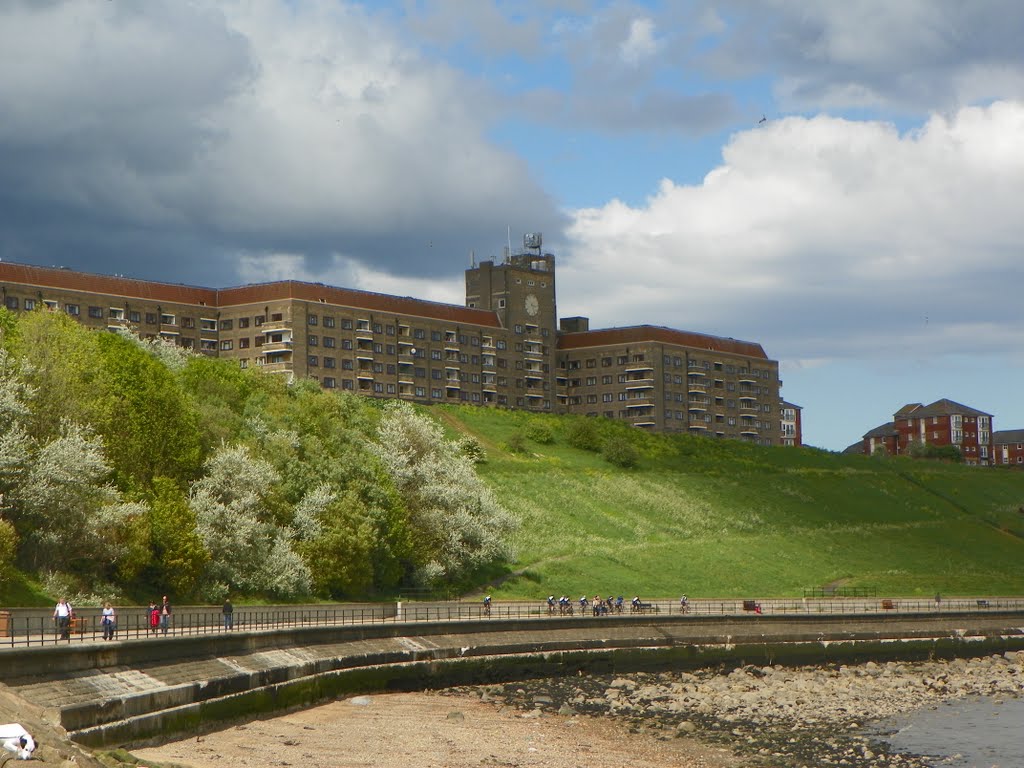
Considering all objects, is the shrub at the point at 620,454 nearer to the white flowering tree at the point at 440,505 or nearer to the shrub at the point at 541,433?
the shrub at the point at 541,433

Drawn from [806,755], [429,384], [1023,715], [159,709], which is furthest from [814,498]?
[159,709]

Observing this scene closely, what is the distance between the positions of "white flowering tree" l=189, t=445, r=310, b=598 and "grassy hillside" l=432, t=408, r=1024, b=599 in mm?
20849

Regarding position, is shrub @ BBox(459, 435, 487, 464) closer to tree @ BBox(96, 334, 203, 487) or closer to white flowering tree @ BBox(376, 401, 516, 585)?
white flowering tree @ BBox(376, 401, 516, 585)

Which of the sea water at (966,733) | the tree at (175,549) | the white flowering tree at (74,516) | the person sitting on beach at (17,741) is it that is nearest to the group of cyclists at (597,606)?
the tree at (175,549)

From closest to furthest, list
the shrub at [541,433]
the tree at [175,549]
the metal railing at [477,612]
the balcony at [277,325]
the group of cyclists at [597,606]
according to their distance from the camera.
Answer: the metal railing at [477,612] < the tree at [175,549] < the group of cyclists at [597,606] < the shrub at [541,433] < the balcony at [277,325]

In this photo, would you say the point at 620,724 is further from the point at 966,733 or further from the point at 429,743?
the point at 966,733

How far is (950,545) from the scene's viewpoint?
140 m

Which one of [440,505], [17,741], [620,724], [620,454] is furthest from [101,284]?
[17,741]

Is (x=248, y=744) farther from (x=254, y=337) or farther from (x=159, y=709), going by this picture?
(x=254, y=337)

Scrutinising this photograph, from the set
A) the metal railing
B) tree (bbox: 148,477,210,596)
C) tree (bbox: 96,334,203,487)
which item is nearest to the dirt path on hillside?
the metal railing

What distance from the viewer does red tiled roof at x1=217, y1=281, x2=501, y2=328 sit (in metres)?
172

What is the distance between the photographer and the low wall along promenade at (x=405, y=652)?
135ft

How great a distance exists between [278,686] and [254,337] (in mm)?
122669

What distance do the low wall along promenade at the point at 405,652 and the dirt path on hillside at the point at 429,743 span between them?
1.42 m
